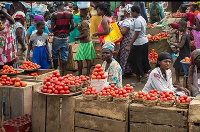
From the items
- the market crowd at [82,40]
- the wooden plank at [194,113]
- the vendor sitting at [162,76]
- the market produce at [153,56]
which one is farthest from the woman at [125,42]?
the wooden plank at [194,113]

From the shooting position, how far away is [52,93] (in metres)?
5.16

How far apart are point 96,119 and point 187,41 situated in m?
4.50

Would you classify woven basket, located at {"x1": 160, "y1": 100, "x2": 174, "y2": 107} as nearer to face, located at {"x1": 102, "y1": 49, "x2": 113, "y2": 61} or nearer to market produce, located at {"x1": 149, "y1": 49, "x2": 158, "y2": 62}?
face, located at {"x1": 102, "y1": 49, "x2": 113, "y2": 61}

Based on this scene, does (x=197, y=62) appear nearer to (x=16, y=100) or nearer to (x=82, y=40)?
(x=16, y=100)

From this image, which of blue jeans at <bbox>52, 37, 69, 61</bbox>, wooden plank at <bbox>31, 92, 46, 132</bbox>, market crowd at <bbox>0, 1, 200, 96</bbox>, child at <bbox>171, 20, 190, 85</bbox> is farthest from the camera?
blue jeans at <bbox>52, 37, 69, 61</bbox>

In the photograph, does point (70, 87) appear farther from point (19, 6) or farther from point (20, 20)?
point (19, 6)

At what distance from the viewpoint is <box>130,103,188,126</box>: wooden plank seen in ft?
14.6

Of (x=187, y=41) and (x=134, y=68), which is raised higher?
(x=187, y=41)

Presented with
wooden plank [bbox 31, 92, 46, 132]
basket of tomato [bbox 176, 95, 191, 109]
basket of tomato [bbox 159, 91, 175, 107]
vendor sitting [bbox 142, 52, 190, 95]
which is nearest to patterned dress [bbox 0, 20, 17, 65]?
wooden plank [bbox 31, 92, 46, 132]

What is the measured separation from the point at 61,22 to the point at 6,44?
151 cm

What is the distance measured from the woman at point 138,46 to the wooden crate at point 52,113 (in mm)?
3746

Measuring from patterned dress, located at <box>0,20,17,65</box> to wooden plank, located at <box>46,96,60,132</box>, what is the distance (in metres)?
2.83

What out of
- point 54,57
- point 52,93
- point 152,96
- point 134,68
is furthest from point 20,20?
point 152,96

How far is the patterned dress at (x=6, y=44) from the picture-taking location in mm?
7641
